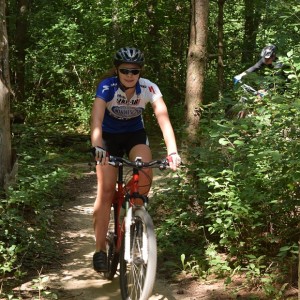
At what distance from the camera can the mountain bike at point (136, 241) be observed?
4.12m

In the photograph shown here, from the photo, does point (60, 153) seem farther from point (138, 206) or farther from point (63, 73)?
point (138, 206)

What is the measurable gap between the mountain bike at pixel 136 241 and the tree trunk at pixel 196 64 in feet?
8.27

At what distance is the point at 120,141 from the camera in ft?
16.9

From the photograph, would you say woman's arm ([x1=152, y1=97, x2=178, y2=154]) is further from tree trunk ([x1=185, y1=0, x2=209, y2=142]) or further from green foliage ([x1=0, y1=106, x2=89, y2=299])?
tree trunk ([x1=185, y1=0, x2=209, y2=142])

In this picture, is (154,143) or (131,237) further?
(154,143)

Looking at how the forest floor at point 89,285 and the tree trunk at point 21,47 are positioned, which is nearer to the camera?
the forest floor at point 89,285

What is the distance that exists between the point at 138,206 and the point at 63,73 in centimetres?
1348

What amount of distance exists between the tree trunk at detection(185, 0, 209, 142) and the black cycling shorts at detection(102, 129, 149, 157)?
2.06 metres

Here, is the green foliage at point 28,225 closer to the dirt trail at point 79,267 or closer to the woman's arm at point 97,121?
the dirt trail at point 79,267

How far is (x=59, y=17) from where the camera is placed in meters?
15.6

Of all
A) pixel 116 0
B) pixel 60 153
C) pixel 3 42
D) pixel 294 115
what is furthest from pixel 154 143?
pixel 294 115

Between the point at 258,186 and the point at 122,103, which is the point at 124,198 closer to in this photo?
the point at 122,103

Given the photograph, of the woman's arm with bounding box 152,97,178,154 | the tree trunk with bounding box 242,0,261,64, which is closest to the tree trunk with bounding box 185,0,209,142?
the woman's arm with bounding box 152,97,178,154

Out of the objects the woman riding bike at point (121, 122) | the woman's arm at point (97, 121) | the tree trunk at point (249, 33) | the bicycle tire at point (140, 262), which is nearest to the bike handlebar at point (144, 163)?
the woman riding bike at point (121, 122)
